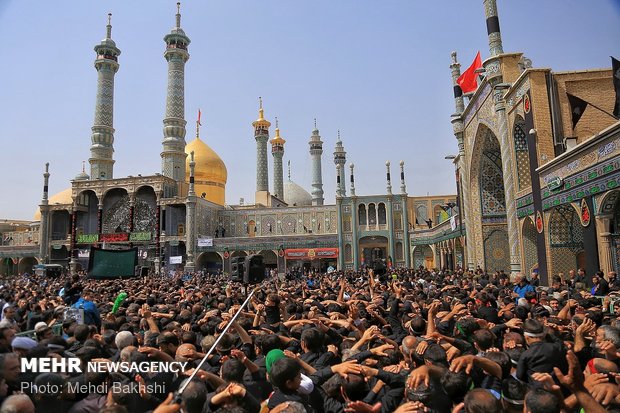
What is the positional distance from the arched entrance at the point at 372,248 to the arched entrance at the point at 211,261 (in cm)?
1330

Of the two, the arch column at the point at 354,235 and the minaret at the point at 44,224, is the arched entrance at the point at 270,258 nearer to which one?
the arch column at the point at 354,235

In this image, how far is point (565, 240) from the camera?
15477 mm

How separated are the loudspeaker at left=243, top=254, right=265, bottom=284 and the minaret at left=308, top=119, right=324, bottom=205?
49.3 meters

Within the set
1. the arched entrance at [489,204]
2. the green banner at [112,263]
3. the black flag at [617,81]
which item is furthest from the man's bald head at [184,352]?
the arched entrance at [489,204]

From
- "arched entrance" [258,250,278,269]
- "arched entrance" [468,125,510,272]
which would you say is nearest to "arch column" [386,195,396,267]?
"arched entrance" [258,250,278,269]

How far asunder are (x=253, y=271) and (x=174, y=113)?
40.0m

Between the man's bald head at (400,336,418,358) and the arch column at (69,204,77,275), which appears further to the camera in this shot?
the arch column at (69,204,77,275)

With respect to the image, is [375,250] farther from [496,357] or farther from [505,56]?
[496,357]

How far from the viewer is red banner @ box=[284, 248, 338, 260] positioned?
1599 inches

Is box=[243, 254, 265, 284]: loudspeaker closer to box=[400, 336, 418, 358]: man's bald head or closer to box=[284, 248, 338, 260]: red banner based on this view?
box=[400, 336, 418, 358]: man's bald head

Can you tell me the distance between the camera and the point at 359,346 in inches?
194

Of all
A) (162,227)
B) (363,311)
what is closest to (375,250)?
(162,227)

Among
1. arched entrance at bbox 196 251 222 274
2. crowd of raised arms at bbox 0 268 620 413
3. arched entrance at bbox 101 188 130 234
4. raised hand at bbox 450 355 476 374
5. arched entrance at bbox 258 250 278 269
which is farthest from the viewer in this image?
arched entrance at bbox 101 188 130 234

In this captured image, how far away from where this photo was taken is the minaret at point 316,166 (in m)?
57.9
